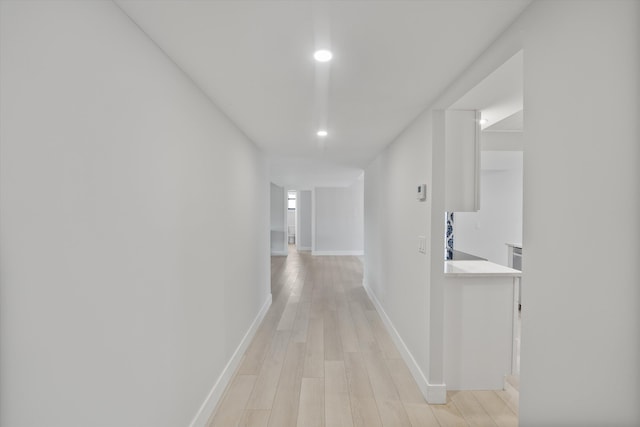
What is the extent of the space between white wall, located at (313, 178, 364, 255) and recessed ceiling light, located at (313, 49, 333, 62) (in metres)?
8.70

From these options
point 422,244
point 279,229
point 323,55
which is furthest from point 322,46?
point 279,229

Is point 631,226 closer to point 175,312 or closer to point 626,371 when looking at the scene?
point 626,371

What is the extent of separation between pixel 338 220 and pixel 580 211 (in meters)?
9.53

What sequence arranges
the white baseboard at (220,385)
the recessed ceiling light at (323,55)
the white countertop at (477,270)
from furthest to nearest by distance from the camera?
the white countertop at (477,270)
the white baseboard at (220,385)
the recessed ceiling light at (323,55)

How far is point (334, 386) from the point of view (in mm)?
2695

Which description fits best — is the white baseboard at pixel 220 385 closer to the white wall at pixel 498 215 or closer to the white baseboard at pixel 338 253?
the white wall at pixel 498 215

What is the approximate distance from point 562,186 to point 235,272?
257 centimetres

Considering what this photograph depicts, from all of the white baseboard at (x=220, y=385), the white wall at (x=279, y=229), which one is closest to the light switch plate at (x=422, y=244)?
the white baseboard at (x=220, y=385)

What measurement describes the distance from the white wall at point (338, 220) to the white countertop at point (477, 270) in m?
7.47

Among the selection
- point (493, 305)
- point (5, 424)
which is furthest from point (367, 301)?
point (5, 424)

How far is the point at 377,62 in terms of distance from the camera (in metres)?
1.79

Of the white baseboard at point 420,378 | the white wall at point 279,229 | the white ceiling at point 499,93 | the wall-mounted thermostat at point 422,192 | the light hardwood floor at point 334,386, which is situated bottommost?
the light hardwood floor at point 334,386

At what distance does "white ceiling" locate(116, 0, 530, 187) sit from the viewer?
1306 millimetres

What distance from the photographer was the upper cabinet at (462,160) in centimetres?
260
